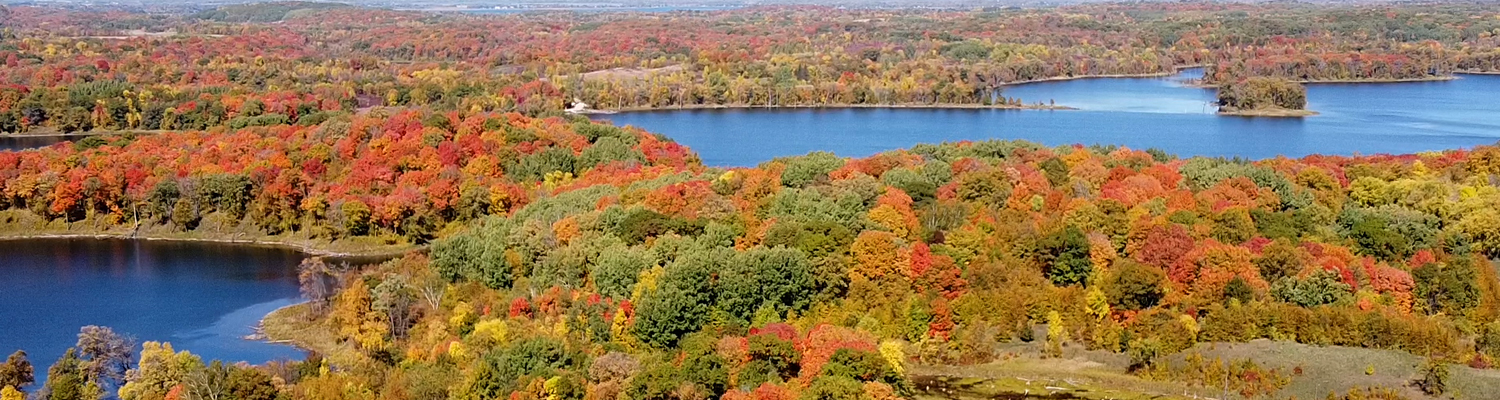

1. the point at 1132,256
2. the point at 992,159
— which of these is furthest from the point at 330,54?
the point at 1132,256

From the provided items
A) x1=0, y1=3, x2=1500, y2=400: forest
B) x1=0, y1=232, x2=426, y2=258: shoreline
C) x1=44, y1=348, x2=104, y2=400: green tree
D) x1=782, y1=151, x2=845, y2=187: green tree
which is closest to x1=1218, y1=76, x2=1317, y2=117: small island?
x1=0, y1=3, x2=1500, y2=400: forest

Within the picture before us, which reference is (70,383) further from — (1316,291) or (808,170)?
(1316,291)

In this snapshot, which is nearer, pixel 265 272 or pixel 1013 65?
pixel 265 272

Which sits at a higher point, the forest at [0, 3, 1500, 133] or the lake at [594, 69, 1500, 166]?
the forest at [0, 3, 1500, 133]

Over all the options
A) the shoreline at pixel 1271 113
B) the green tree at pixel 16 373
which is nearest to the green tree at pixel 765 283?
the green tree at pixel 16 373

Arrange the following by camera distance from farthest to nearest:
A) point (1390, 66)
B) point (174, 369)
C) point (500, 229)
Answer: point (1390, 66) → point (500, 229) → point (174, 369)

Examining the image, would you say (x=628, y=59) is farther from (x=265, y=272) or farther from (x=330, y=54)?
(x=265, y=272)

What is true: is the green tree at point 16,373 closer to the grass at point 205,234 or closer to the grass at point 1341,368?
the grass at point 205,234

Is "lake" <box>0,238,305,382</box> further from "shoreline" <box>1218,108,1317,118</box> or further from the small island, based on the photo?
the small island
